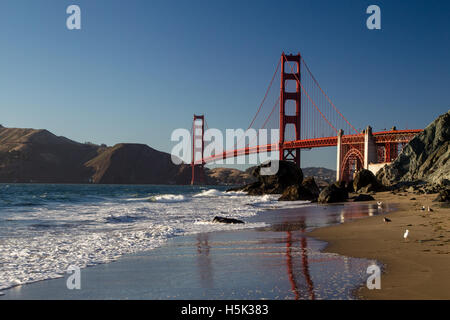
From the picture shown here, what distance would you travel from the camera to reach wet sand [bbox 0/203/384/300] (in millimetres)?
4273

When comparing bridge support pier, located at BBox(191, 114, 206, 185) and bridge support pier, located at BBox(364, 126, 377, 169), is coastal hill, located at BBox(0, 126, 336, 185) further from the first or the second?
bridge support pier, located at BBox(364, 126, 377, 169)

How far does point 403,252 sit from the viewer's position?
20.7 ft

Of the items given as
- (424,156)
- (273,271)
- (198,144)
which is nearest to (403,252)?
(273,271)

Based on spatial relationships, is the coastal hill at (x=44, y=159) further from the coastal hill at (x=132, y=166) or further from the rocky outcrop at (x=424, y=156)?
the rocky outcrop at (x=424, y=156)

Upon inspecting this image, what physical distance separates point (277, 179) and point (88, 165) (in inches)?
4777

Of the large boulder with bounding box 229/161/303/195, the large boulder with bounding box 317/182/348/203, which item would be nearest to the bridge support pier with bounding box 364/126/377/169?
the large boulder with bounding box 229/161/303/195

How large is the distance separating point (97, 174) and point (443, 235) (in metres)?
146

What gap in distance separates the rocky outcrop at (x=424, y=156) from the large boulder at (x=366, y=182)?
3313 millimetres

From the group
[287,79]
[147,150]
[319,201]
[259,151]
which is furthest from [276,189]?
[147,150]

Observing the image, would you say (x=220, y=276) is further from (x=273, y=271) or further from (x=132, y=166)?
(x=132, y=166)

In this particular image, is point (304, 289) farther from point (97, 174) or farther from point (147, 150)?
point (147, 150)

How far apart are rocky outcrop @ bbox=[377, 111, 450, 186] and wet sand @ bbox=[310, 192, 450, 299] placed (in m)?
25.9

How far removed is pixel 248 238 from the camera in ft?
29.0

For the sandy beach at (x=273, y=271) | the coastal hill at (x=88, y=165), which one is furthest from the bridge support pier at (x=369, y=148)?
the coastal hill at (x=88, y=165)
